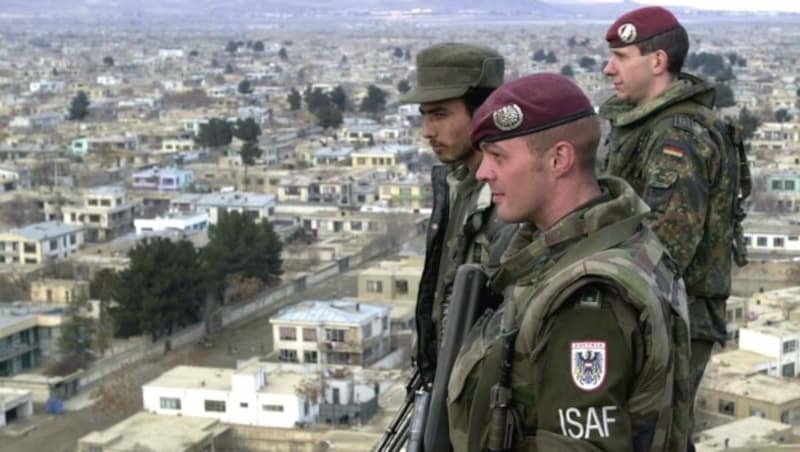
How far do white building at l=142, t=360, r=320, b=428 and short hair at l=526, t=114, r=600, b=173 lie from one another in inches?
403

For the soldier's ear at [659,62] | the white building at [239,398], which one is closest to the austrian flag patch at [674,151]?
the soldier's ear at [659,62]

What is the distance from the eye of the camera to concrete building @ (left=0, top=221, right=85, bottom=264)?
1861cm

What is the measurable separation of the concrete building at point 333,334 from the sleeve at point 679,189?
11435 mm

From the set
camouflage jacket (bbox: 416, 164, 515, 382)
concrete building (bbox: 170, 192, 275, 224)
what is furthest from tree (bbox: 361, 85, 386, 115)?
camouflage jacket (bbox: 416, 164, 515, 382)

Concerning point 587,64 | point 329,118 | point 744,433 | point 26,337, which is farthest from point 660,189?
point 587,64

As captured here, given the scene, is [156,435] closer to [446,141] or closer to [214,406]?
[214,406]

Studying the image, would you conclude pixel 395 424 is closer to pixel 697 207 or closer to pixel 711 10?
pixel 697 207

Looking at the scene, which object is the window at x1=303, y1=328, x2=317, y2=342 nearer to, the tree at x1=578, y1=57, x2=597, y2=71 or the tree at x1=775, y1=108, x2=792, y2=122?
the tree at x1=775, y1=108, x2=792, y2=122

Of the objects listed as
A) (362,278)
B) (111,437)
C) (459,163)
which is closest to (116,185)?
(362,278)

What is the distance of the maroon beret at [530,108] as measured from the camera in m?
1.67

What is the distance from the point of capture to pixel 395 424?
2.32 m

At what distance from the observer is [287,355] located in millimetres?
14172

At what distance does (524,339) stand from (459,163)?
2.94 feet

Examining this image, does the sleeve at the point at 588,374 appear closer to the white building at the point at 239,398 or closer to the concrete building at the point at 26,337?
the white building at the point at 239,398
